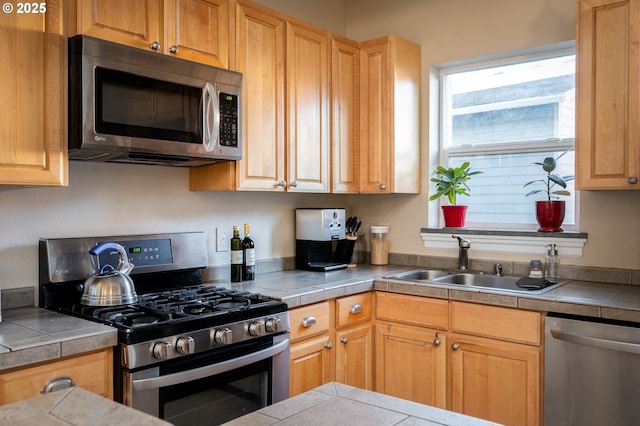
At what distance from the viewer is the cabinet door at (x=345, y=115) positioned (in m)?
3.21

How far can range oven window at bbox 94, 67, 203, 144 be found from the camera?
2.05 m

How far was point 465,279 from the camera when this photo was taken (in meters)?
3.14

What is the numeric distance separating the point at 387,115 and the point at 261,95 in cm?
86

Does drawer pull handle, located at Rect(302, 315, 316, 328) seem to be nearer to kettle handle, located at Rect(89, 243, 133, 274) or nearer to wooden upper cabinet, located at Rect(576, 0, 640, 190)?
kettle handle, located at Rect(89, 243, 133, 274)

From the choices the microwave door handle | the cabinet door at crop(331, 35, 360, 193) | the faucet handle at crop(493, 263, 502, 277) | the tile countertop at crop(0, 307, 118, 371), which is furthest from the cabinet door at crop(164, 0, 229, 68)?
the faucet handle at crop(493, 263, 502, 277)

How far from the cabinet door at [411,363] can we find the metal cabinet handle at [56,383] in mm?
1636

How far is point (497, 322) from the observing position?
2514mm

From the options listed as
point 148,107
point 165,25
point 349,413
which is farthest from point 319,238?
point 349,413

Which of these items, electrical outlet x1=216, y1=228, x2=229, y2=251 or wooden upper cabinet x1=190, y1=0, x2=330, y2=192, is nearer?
wooden upper cabinet x1=190, y1=0, x2=330, y2=192

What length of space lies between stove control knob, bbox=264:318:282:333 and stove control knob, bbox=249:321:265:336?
27 mm

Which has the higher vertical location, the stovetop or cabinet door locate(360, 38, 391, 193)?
cabinet door locate(360, 38, 391, 193)

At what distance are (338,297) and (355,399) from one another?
1.60m

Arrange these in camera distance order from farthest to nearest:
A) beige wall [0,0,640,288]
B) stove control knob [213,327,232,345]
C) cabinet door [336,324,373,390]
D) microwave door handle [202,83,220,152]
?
1. cabinet door [336,324,373,390]
2. microwave door handle [202,83,220,152]
3. beige wall [0,0,640,288]
4. stove control knob [213,327,232,345]

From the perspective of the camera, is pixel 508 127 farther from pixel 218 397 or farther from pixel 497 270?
pixel 218 397
